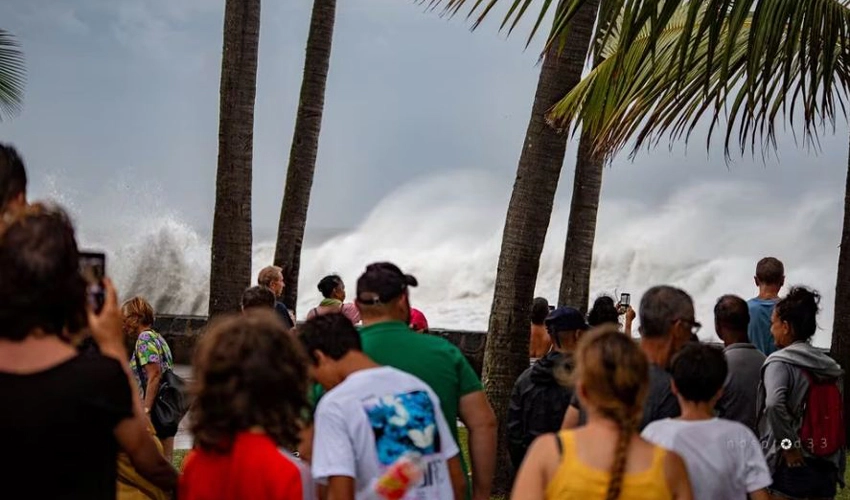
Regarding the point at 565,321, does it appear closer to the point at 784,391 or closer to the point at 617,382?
the point at 784,391

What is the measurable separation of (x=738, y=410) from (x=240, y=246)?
25.6 ft

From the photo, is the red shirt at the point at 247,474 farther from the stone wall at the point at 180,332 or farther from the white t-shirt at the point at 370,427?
the stone wall at the point at 180,332

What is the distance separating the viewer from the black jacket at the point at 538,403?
265 inches

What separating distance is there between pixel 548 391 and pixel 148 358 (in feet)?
10.5

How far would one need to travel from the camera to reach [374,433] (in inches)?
185

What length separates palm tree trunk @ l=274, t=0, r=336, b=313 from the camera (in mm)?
16172

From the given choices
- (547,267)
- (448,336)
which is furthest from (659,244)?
(448,336)

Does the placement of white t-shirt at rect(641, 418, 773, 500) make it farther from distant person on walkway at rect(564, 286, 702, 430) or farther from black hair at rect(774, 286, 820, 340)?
black hair at rect(774, 286, 820, 340)

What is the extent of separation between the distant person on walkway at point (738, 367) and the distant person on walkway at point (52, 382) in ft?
12.2

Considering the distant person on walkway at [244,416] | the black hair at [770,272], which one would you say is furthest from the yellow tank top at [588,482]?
the black hair at [770,272]

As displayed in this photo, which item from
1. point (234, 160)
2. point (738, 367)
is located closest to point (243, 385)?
point (738, 367)

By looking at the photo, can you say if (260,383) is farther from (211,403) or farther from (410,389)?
(410,389)

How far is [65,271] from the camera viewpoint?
12.5 feet

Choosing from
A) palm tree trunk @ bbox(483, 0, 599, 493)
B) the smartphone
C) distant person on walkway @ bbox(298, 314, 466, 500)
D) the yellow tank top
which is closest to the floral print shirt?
palm tree trunk @ bbox(483, 0, 599, 493)
